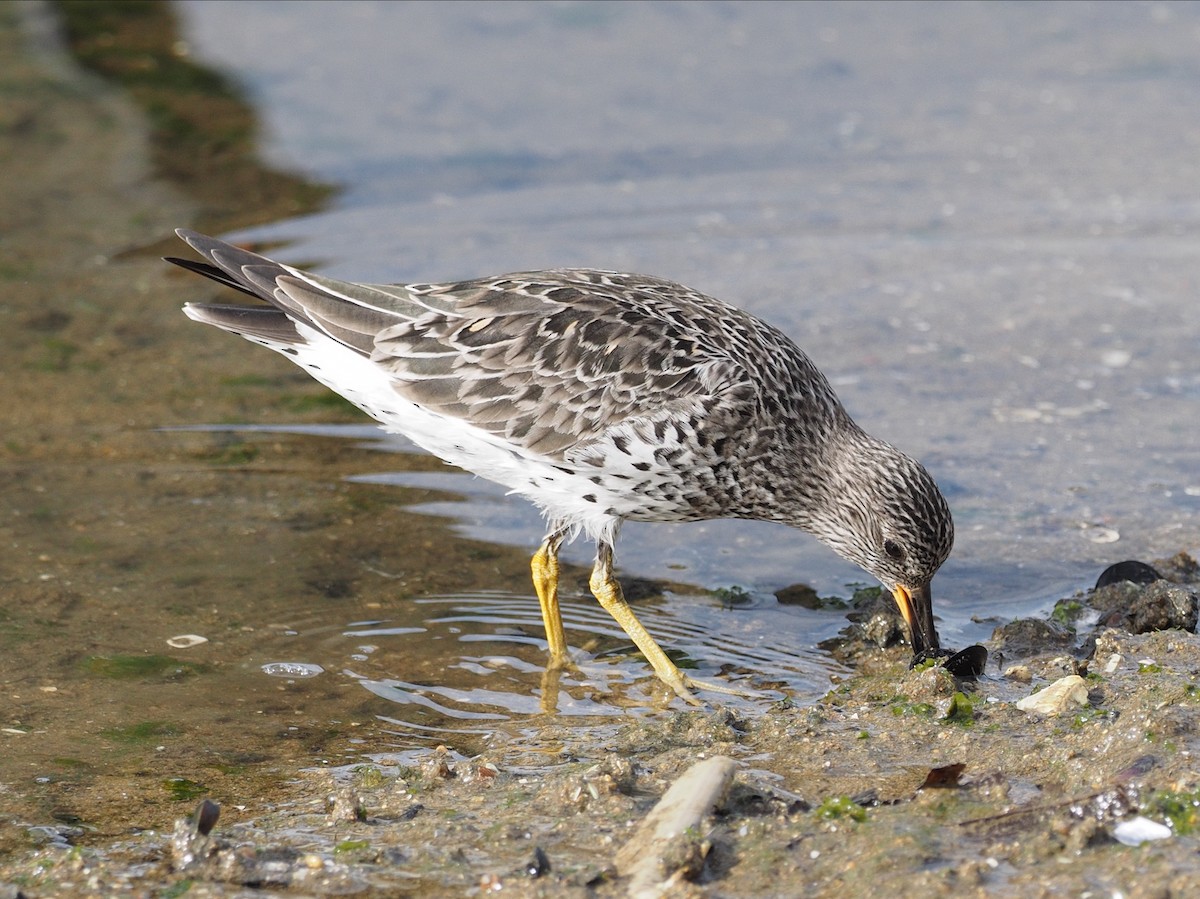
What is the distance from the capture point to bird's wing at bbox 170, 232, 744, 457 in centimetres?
689

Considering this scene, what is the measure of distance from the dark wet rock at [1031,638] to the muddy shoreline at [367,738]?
1 cm

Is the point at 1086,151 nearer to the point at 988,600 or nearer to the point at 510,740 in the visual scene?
the point at 988,600

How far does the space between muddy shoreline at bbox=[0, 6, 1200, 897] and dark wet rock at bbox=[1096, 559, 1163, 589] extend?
118 millimetres

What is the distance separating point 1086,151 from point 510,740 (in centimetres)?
905

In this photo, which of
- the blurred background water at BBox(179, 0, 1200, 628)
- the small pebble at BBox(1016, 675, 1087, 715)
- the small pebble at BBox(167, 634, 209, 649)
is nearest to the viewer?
the small pebble at BBox(1016, 675, 1087, 715)

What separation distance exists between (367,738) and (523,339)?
2.07m

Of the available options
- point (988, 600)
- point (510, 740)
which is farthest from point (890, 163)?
point (510, 740)

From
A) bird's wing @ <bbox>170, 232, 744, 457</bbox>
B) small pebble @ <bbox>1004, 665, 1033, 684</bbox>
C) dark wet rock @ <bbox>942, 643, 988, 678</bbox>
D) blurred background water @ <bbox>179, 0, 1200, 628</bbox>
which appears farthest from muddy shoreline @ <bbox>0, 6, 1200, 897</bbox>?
bird's wing @ <bbox>170, 232, 744, 457</bbox>

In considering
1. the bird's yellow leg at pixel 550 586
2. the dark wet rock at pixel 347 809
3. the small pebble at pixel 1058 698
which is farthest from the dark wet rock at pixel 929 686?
the dark wet rock at pixel 347 809

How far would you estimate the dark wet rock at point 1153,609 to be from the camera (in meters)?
6.70

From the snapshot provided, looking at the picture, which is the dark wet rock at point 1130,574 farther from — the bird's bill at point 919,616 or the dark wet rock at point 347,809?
the dark wet rock at point 347,809

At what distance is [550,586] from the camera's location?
7.34 m

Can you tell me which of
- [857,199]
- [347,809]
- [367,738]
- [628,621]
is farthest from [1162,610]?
[857,199]

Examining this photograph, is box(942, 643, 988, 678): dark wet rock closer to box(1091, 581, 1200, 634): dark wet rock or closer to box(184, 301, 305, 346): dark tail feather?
box(1091, 581, 1200, 634): dark wet rock
